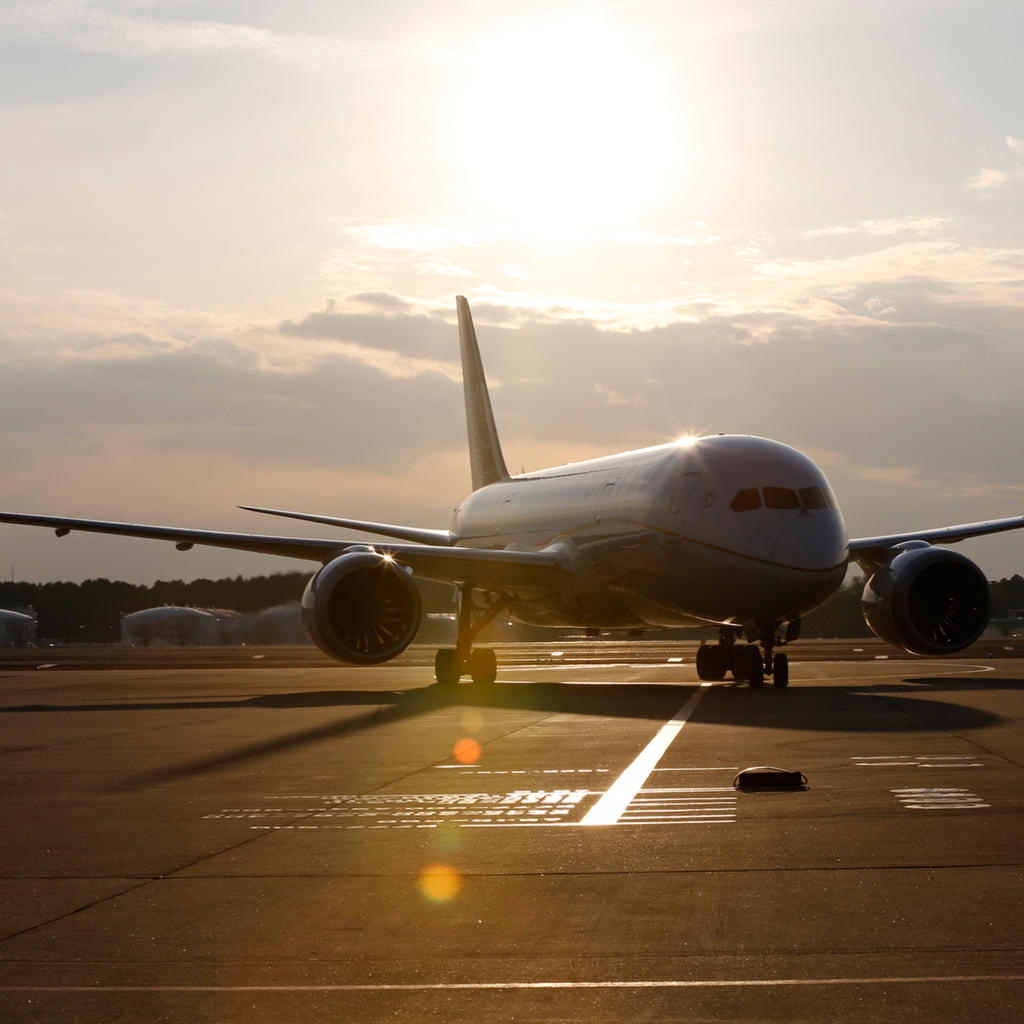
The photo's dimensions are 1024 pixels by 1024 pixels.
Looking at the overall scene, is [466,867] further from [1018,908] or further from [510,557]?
[510,557]

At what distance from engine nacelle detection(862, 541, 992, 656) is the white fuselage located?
342cm

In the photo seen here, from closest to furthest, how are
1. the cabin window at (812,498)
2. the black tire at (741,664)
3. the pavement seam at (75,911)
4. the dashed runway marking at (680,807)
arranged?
the pavement seam at (75,911), the dashed runway marking at (680,807), the cabin window at (812,498), the black tire at (741,664)

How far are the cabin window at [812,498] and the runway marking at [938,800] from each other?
12.8 meters

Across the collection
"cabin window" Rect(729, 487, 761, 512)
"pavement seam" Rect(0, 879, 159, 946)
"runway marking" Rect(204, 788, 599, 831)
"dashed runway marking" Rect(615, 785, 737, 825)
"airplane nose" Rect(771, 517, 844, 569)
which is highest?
"cabin window" Rect(729, 487, 761, 512)

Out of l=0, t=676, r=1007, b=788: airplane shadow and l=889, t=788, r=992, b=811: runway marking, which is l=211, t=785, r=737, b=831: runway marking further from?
l=0, t=676, r=1007, b=788: airplane shadow

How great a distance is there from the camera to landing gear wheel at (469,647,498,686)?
2686 centimetres

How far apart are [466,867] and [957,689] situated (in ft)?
52.7

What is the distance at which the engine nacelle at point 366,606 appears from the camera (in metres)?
23.1

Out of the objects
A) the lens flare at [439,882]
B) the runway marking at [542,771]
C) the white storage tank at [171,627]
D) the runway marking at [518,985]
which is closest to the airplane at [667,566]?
the runway marking at [542,771]

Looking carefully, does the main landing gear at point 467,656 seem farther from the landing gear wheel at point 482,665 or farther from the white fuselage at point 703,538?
the white fuselage at point 703,538

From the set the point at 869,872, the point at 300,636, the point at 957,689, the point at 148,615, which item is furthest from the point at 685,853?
the point at 148,615

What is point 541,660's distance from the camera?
40156 millimetres

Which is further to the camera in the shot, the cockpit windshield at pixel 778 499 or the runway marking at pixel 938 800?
the cockpit windshield at pixel 778 499

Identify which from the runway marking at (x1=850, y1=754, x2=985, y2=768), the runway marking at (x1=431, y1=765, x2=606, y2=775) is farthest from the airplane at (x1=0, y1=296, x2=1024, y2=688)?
the runway marking at (x1=431, y1=765, x2=606, y2=775)
